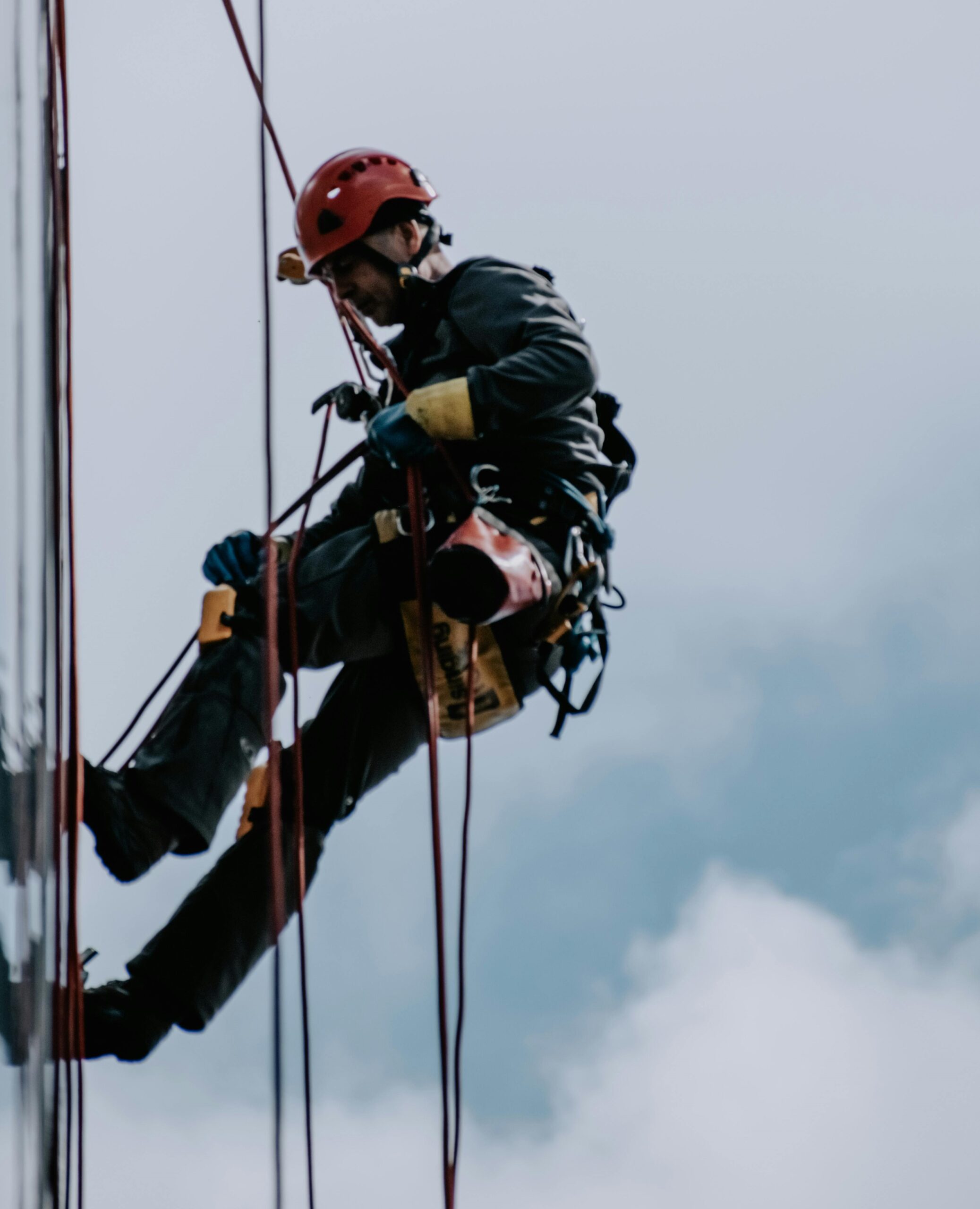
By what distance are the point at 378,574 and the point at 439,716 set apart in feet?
1.24

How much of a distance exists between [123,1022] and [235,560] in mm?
1044

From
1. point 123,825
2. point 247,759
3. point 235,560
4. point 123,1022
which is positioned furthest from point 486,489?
point 123,1022

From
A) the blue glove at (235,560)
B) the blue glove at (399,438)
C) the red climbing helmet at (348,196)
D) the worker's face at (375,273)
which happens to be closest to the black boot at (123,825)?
the blue glove at (235,560)

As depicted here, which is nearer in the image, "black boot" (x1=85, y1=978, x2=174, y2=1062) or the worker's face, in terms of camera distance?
"black boot" (x1=85, y1=978, x2=174, y2=1062)

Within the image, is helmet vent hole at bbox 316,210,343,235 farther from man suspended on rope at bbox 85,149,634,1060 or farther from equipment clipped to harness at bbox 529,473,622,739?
equipment clipped to harness at bbox 529,473,622,739

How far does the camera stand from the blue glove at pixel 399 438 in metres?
4.45

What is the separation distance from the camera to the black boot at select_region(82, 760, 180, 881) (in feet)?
14.3

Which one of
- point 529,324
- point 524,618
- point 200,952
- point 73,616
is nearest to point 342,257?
point 529,324

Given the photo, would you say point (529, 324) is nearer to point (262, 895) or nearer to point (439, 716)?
point (439, 716)

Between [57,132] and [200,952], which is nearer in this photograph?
[57,132]

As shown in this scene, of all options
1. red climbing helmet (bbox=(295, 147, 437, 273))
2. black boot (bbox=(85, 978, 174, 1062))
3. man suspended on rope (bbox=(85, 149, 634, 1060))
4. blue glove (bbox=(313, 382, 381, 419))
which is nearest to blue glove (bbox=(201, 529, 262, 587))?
man suspended on rope (bbox=(85, 149, 634, 1060))

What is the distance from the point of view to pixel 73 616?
4023mm

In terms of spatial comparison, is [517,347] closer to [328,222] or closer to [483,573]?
[483,573]

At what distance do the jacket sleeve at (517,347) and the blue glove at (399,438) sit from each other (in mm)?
131
